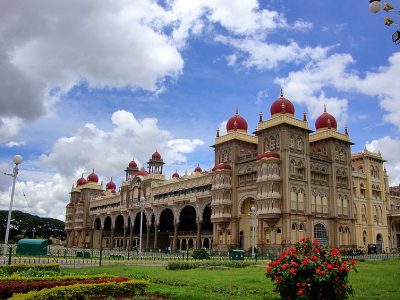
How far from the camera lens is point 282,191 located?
5716 cm

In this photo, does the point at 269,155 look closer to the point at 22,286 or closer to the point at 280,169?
the point at 280,169

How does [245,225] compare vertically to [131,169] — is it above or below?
below

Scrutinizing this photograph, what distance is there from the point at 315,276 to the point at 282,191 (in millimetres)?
45801

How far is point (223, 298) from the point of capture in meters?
15.1

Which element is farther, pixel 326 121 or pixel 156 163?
pixel 156 163

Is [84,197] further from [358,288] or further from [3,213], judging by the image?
[358,288]

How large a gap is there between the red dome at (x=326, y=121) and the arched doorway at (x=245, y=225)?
59.3 feet

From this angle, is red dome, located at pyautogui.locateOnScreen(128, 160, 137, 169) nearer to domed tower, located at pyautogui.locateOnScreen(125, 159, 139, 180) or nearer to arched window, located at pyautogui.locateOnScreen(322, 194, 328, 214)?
domed tower, located at pyautogui.locateOnScreen(125, 159, 139, 180)

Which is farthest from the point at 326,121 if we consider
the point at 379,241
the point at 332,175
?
the point at 379,241

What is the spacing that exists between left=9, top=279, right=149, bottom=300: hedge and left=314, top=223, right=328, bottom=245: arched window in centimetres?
4906

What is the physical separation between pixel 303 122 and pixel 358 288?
150ft

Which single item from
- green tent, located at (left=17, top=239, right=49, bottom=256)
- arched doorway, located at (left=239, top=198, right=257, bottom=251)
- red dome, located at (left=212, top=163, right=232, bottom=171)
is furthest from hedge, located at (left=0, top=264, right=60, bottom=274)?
red dome, located at (left=212, top=163, right=232, bottom=171)

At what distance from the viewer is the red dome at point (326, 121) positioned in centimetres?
6819

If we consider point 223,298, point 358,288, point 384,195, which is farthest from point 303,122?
point 223,298
